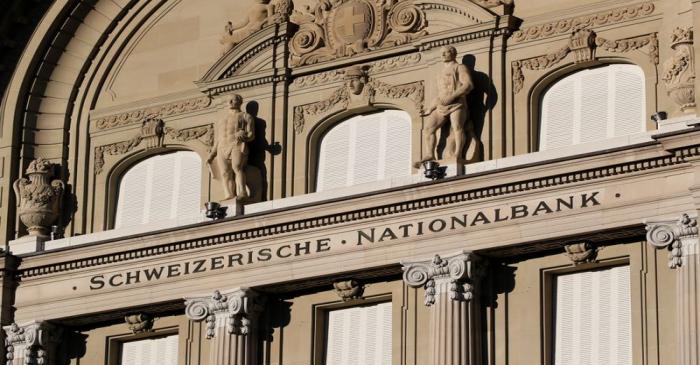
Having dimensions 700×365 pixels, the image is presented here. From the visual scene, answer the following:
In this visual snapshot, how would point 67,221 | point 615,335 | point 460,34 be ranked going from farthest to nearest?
point 67,221, point 460,34, point 615,335

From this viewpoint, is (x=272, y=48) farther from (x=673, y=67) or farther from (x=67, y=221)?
(x=673, y=67)

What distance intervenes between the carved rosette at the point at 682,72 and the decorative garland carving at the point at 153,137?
403 inches

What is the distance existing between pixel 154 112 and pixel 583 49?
9.65 m

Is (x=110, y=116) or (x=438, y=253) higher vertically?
(x=110, y=116)

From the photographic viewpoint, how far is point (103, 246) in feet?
175

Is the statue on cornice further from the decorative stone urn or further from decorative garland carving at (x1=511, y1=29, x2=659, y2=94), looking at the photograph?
decorative garland carving at (x1=511, y1=29, x2=659, y2=94)

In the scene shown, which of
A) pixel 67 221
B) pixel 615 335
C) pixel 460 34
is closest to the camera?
pixel 615 335

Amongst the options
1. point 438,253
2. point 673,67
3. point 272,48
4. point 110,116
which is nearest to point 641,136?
point 673,67

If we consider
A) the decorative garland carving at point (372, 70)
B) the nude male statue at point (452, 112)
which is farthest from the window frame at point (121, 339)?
the nude male statue at point (452, 112)

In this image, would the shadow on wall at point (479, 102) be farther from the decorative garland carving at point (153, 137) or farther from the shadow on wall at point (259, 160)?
the decorative garland carving at point (153, 137)

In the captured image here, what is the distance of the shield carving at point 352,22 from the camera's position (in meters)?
52.8

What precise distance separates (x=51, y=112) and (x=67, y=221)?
2480 mm

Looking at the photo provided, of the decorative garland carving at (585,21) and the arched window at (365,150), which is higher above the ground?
the decorative garland carving at (585,21)

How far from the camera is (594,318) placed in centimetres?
4853
